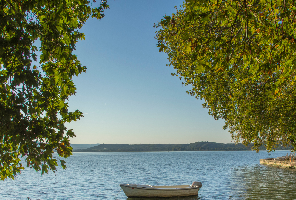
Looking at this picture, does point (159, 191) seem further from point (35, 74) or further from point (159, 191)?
point (35, 74)

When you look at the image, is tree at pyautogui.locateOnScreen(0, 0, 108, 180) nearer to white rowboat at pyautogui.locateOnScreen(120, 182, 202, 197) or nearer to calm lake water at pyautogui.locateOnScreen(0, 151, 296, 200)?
calm lake water at pyautogui.locateOnScreen(0, 151, 296, 200)

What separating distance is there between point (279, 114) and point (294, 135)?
3034mm

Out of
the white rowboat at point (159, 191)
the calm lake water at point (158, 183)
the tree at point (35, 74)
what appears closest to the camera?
the tree at point (35, 74)

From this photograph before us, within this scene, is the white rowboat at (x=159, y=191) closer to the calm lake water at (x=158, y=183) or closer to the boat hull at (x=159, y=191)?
the boat hull at (x=159, y=191)

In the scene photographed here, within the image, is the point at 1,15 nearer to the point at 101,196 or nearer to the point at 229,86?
the point at 229,86

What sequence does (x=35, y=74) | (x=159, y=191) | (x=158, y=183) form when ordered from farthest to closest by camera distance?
(x=158, y=183) → (x=159, y=191) → (x=35, y=74)

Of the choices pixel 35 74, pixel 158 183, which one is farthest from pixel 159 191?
pixel 35 74

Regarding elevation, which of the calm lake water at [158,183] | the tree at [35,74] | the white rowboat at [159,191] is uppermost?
the tree at [35,74]

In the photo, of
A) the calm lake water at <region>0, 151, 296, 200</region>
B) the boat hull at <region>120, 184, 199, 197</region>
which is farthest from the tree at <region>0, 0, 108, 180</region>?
the boat hull at <region>120, 184, 199, 197</region>

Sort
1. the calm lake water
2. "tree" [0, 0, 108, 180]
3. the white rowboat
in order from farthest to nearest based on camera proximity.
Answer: the calm lake water < the white rowboat < "tree" [0, 0, 108, 180]

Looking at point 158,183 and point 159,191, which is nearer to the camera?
point 159,191

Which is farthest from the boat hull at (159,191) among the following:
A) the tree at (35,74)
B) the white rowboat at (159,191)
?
the tree at (35,74)

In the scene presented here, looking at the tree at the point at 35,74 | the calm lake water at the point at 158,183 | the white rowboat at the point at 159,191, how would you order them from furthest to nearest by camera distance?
1. the calm lake water at the point at 158,183
2. the white rowboat at the point at 159,191
3. the tree at the point at 35,74

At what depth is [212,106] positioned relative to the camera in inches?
730
